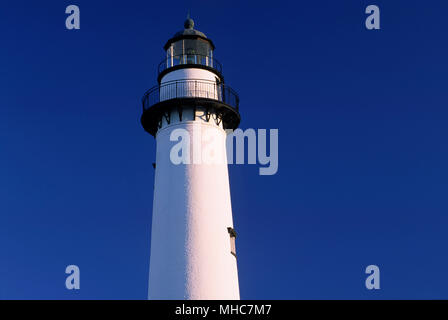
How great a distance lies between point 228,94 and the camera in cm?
3359

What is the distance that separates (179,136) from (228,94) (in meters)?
3.56

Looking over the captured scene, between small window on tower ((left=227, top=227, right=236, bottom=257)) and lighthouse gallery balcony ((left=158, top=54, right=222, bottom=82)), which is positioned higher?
lighthouse gallery balcony ((left=158, top=54, right=222, bottom=82))

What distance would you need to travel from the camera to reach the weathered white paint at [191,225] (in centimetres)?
2934

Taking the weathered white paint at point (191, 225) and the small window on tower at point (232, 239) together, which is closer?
the weathered white paint at point (191, 225)

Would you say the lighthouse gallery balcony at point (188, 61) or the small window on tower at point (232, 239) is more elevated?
the lighthouse gallery balcony at point (188, 61)

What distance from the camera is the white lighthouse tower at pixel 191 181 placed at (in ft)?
97.0

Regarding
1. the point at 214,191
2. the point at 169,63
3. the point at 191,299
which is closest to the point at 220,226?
the point at 214,191

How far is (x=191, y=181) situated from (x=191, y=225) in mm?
2070

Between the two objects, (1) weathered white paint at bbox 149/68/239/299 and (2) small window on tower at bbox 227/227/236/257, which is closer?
(1) weathered white paint at bbox 149/68/239/299

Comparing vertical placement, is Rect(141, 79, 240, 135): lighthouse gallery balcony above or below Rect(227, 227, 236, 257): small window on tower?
above

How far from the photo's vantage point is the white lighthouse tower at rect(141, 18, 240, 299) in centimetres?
2956

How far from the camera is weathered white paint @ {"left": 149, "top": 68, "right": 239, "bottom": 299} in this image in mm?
29344
